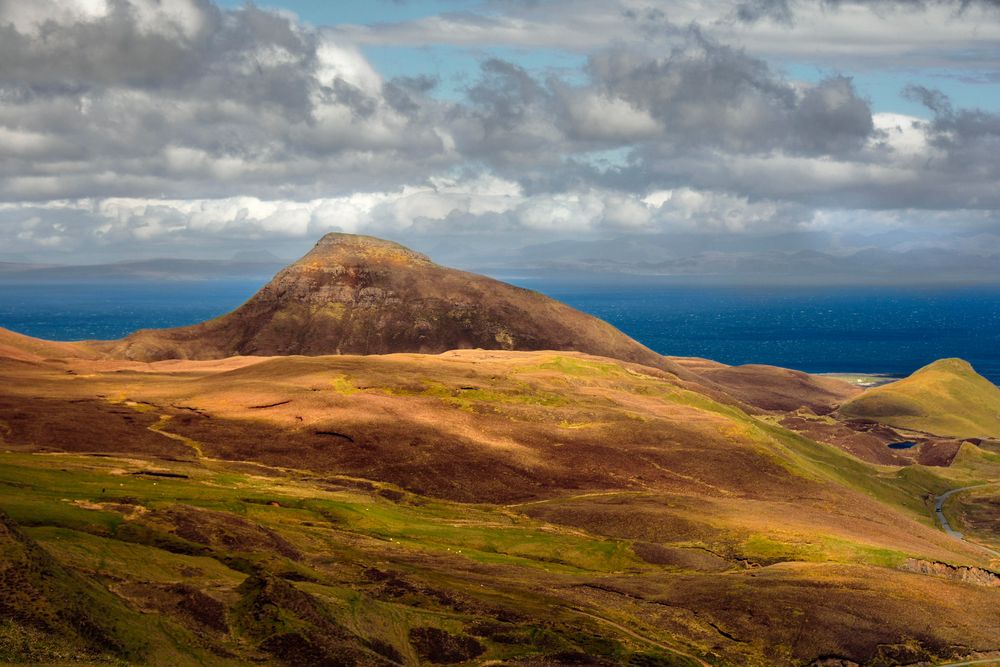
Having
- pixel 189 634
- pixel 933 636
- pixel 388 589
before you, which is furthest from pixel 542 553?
pixel 189 634

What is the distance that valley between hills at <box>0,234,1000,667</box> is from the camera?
59.7 metres

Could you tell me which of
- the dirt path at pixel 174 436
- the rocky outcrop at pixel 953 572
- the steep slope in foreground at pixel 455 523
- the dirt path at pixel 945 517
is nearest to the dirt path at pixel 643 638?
the steep slope in foreground at pixel 455 523

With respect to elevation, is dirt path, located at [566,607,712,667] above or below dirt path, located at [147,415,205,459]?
below

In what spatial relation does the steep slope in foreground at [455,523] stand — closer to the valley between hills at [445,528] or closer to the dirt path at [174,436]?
A: the valley between hills at [445,528]

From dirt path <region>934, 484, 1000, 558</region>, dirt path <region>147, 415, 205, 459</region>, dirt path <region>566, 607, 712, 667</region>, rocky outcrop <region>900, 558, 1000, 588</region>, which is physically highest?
dirt path <region>147, 415, 205, 459</region>

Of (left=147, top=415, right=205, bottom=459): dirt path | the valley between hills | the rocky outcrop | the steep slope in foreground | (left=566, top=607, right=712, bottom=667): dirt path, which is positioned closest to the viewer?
the valley between hills

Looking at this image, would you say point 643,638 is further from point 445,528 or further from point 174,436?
point 174,436

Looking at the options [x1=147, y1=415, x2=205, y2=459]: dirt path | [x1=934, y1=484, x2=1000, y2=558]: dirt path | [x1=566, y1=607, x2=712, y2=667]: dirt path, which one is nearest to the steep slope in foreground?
[x1=566, y1=607, x2=712, y2=667]: dirt path

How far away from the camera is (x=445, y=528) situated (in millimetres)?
102500

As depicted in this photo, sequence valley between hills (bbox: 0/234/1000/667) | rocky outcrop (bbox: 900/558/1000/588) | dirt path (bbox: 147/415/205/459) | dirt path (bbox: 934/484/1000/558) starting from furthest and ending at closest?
dirt path (bbox: 934/484/1000/558)
dirt path (bbox: 147/415/205/459)
rocky outcrop (bbox: 900/558/1000/588)
valley between hills (bbox: 0/234/1000/667)

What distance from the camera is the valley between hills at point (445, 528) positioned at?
5970 cm

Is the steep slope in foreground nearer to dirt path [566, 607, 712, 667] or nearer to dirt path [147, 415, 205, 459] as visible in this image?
dirt path [566, 607, 712, 667]

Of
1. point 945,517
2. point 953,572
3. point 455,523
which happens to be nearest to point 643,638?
point 455,523

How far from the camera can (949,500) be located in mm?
169750
